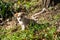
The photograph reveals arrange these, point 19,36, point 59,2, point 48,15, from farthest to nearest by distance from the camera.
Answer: point 59,2 < point 48,15 < point 19,36

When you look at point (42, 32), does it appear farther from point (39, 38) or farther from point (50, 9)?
point (50, 9)

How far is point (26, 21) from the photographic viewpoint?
9.61 m

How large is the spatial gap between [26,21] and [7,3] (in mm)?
3145

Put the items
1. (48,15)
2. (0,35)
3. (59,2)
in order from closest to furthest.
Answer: (0,35), (48,15), (59,2)

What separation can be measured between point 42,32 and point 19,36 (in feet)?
2.94

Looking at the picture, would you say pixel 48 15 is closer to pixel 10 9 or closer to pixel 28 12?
pixel 28 12

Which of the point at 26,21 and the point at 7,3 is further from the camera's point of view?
the point at 7,3

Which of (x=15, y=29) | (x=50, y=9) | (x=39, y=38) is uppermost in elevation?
(x=50, y=9)

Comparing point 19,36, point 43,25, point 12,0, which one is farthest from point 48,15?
point 12,0

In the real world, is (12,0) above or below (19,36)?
above

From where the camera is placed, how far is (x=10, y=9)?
40.1ft

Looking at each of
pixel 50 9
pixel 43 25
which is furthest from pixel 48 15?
pixel 43 25

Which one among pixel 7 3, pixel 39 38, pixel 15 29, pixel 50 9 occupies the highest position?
pixel 7 3

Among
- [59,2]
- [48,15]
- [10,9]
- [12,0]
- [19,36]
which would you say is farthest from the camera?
[12,0]
